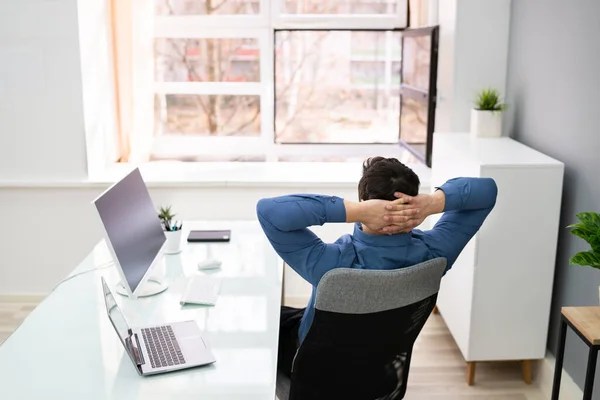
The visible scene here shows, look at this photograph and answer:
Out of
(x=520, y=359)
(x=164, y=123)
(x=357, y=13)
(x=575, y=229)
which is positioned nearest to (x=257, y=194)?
(x=164, y=123)

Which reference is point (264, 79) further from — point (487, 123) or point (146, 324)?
point (146, 324)

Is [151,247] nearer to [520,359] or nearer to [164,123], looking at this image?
[520,359]

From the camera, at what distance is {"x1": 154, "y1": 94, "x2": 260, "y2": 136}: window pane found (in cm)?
456

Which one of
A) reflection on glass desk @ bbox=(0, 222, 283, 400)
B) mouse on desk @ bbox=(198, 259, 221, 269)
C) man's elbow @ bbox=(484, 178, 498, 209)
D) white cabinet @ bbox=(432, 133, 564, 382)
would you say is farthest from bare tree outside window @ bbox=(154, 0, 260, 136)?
man's elbow @ bbox=(484, 178, 498, 209)

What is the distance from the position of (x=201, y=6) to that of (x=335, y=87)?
1000 millimetres

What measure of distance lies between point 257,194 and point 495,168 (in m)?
1.56

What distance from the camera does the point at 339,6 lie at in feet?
14.5

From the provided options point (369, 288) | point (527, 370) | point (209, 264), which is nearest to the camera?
point (369, 288)

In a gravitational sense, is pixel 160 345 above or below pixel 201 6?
below

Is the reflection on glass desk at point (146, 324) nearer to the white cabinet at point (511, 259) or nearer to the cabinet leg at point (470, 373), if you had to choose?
the white cabinet at point (511, 259)

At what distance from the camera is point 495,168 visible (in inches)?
112

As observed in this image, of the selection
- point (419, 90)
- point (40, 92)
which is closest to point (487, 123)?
point (419, 90)

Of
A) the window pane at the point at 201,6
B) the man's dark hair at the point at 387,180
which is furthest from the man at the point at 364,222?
the window pane at the point at 201,6

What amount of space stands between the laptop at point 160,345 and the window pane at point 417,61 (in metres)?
2.35
